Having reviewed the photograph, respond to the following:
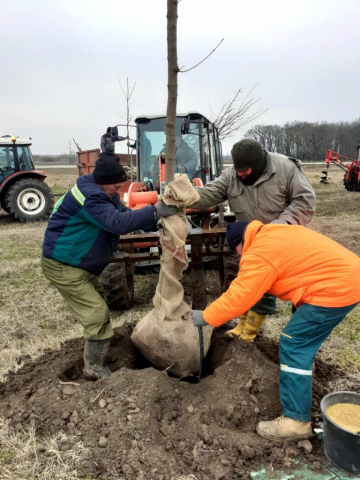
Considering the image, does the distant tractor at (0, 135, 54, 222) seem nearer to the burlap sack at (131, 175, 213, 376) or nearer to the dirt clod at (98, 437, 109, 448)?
the burlap sack at (131, 175, 213, 376)

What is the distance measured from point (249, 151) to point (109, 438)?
2.31m

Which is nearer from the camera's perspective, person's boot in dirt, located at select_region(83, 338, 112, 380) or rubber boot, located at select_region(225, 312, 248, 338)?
person's boot in dirt, located at select_region(83, 338, 112, 380)

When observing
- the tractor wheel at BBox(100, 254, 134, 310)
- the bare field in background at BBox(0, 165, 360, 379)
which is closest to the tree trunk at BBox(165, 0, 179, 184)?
the tractor wheel at BBox(100, 254, 134, 310)

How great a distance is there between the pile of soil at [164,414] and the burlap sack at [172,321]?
0.73 ft

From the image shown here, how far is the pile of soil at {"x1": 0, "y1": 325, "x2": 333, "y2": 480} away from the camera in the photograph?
2.30 metres

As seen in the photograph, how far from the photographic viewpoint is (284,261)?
7.84 feet

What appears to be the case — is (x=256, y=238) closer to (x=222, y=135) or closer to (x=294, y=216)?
(x=294, y=216)

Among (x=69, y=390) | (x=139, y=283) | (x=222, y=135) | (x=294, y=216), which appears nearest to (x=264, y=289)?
(x=294, y=216)

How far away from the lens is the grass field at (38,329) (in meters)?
2.33

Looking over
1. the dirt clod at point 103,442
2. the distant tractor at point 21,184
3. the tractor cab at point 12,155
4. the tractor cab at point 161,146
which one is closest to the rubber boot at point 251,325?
the dirt clod at point 103,442

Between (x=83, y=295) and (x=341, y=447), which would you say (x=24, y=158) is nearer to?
(x=83, y=295)

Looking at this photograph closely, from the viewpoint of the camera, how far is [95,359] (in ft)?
10.3

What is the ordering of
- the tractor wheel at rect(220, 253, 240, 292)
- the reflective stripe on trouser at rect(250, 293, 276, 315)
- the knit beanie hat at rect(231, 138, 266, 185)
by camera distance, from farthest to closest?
1. the tractor wheel at rect(220, 253, 240, 292)
2. the reflective stripe on trouser at rect(250, 293, 276, 315)
3. the knit beanie hat at rect(231, 138, 266, 185)

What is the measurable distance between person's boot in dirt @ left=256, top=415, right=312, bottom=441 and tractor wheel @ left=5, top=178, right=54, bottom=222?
34.7 feet
